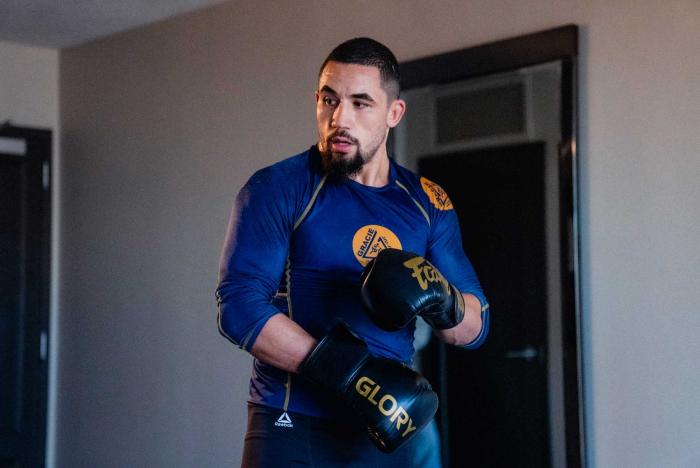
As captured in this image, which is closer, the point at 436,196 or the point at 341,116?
the point at 341,116

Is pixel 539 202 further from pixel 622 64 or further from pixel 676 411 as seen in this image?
pixel 676 411

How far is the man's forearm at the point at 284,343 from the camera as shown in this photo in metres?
1.79

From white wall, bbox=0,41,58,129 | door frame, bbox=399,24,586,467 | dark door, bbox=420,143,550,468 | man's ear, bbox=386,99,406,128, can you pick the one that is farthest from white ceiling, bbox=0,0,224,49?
man's ear, bbox=386,99,406,128

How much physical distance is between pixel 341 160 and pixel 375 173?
0.11 meters

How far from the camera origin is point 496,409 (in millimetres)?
3227

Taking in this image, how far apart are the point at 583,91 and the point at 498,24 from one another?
41cm

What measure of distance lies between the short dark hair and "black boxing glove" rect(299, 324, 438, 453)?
53 centimetres

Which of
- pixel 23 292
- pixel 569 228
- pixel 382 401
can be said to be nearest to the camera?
pixel 382 401

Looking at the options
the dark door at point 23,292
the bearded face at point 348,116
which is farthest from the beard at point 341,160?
the dark door at point 23,292

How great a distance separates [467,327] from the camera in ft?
6.69

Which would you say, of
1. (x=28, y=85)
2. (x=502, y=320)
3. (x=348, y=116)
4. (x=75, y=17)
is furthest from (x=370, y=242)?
(x=28, y=85)

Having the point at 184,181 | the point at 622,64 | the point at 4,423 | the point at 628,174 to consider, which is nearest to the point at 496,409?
the point at 628,174

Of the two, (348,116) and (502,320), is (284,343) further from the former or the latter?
(502,320)

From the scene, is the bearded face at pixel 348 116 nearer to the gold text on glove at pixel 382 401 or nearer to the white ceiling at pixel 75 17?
the gold text on glove at pixel 382 401
